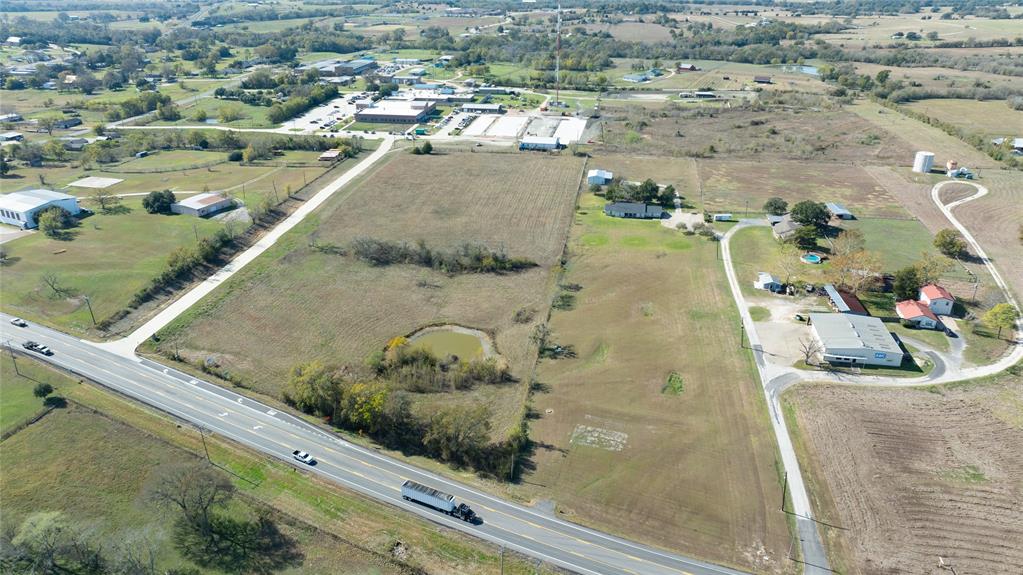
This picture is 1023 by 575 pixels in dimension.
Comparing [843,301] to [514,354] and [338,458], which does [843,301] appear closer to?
[514,354]

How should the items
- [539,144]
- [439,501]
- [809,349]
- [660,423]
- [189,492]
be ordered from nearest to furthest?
[189,492]
[439,501]
[660,423]
[809,349]
[539,144]

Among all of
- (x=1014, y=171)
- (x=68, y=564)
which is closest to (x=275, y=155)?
(x=68, y=564)

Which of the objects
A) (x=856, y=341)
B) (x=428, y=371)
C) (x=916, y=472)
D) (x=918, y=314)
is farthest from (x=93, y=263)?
(x=918, y=314)

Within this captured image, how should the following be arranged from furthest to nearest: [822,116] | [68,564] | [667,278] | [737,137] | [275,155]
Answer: [822,116], [737,137], [275,155], [667,278], [68,564]

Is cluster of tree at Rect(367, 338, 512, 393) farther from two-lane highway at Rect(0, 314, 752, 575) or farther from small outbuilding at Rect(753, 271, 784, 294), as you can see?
small outbuilding at Rect(753, 271, 784, 294)

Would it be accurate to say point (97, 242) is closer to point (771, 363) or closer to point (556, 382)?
point (556, 382)

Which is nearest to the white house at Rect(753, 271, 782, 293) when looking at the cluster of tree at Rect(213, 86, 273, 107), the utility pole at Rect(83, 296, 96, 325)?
the utility pole at Rect(83, 296, 96, 325)
